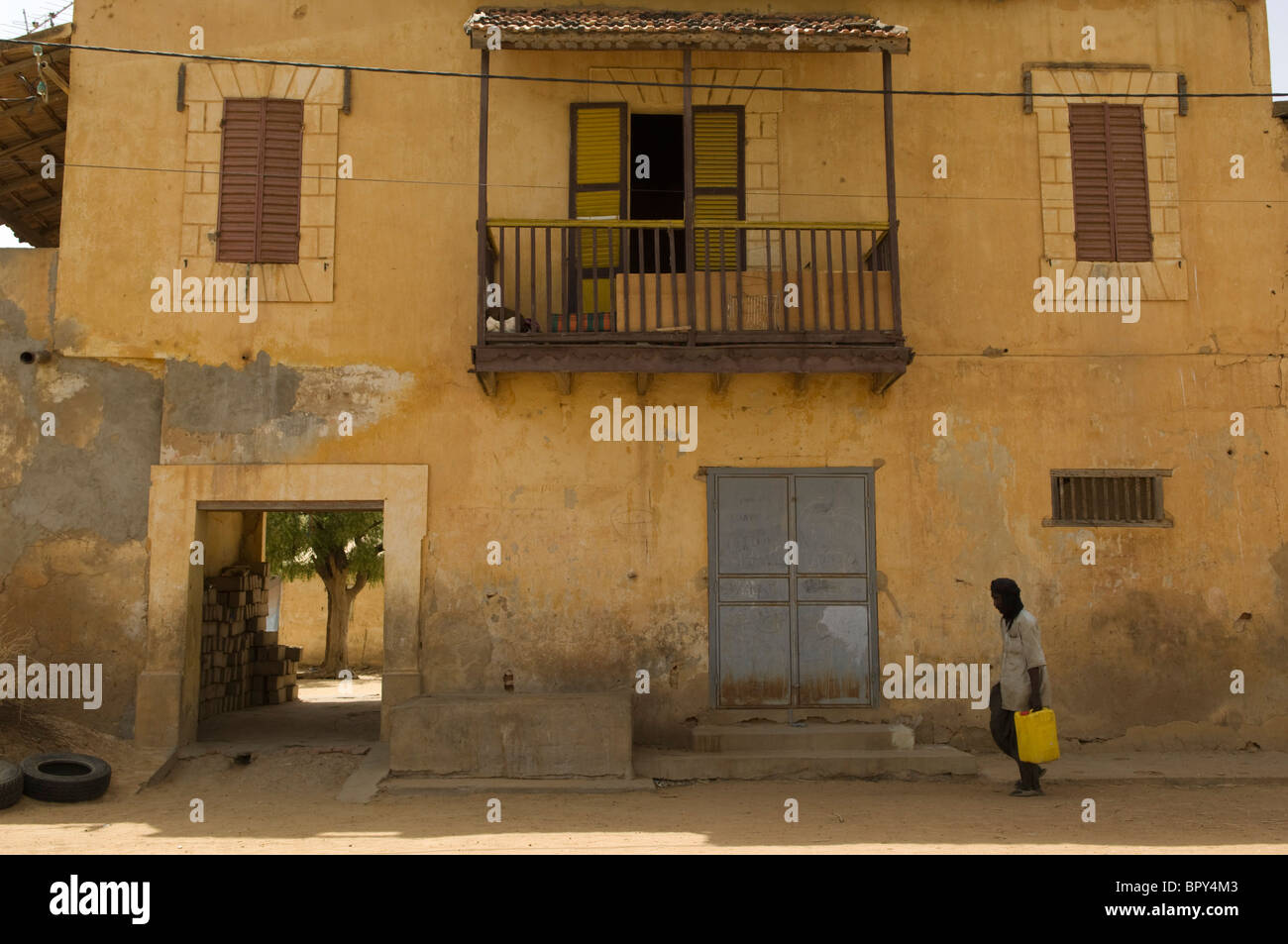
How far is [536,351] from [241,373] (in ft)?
9.01

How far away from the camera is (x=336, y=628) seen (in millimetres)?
20531

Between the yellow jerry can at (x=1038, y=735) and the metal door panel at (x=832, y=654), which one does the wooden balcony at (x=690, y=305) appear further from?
the yellow jerry can at (x=1038, y=735)

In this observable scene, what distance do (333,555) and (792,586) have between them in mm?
12827

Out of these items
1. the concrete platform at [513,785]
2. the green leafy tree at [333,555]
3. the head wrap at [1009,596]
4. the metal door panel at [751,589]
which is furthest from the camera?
the green leafy tree at [333,555]

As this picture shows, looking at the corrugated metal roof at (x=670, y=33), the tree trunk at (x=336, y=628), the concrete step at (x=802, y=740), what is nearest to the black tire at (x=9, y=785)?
the concrete step at (x=802, y=740)

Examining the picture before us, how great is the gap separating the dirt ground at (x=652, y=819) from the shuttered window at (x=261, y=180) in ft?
14.8

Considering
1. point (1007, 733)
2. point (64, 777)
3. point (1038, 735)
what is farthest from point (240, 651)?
point (1038, 735)

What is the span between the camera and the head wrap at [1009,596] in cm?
779

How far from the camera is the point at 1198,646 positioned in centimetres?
970

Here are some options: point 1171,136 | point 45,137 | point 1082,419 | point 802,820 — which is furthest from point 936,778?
point 45,137

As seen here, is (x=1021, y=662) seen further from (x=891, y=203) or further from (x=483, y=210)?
(x=483, y=210)

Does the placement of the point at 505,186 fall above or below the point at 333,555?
above

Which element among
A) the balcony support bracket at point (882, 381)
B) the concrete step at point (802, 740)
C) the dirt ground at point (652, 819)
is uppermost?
the balcony support bracket at point (882, 381)

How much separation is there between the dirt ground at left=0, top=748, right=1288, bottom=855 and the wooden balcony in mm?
3457
